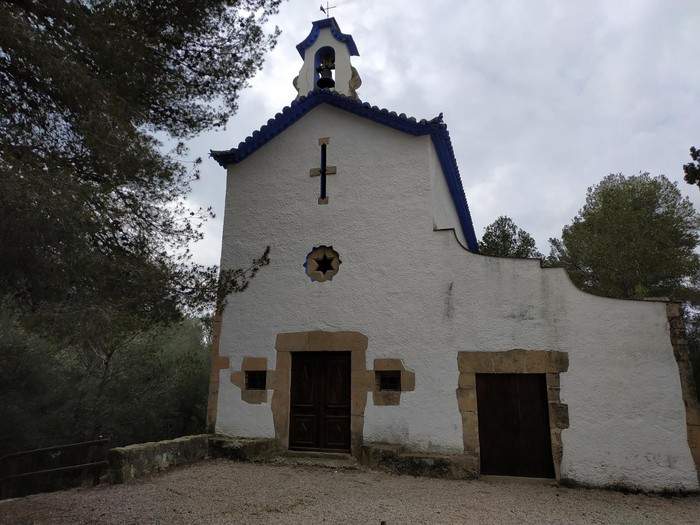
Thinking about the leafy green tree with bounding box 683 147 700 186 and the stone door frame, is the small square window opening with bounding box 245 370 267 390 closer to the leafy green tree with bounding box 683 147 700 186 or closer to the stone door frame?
the stone door frame

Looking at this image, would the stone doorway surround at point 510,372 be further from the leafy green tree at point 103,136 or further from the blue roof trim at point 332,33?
the blue roof trim at point 332,33

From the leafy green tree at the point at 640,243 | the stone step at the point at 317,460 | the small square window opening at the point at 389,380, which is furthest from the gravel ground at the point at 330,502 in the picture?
the leafy green tree at the point at 640,243

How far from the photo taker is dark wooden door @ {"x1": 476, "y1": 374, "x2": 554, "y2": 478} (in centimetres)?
617

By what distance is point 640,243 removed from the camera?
1673cm

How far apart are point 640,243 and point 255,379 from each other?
50.2 feet

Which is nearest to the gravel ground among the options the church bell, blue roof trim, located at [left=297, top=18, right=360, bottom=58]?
the church bell

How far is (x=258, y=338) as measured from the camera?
24.8ft

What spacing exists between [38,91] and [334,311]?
184 inches

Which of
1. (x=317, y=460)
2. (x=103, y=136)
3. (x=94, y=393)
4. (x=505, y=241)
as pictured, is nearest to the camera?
(x=103, y=136)

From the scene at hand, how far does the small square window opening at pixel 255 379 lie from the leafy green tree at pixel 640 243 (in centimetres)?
1404

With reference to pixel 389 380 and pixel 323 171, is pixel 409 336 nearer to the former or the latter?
pixel 389 380

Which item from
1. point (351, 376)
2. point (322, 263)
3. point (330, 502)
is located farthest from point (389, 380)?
point (330, 502)

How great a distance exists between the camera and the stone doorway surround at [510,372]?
6090 mm

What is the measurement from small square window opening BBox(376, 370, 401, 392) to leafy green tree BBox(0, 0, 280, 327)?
2.70 metres
